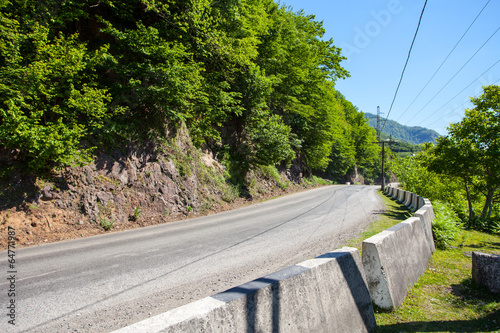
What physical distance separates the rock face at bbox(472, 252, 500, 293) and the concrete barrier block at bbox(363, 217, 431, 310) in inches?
32.6

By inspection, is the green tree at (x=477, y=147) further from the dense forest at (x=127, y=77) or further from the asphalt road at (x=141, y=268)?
the dense forest at (x=127, y=77)

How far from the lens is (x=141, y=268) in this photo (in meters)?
5.12

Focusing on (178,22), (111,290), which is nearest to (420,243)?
(111,290)

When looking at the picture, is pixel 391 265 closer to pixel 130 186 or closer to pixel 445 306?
pixel 445 306

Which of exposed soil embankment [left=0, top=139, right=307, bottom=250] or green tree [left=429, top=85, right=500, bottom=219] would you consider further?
green tree [left=429, top=85, right=500, bottom=219]

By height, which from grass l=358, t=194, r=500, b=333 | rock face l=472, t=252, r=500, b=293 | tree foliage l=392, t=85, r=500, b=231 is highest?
tree foliage l=392, t=85, r=500, b=231

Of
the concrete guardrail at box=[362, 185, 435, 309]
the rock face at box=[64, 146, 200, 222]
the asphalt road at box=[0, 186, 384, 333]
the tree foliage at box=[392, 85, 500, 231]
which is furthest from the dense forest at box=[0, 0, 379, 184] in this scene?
the tree foliage at box=[392, 85, 500, 231]

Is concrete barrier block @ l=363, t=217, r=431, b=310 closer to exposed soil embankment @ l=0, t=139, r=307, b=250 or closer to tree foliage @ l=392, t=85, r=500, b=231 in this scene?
exposed soil embankment @ l=0, t=139, r=307, b=250

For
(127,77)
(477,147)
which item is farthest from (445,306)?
(477,147)

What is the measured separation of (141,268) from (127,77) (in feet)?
27.1

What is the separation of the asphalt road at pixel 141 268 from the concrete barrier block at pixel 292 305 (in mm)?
2037

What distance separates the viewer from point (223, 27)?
15.5m

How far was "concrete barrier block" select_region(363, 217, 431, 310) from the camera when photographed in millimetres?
3465

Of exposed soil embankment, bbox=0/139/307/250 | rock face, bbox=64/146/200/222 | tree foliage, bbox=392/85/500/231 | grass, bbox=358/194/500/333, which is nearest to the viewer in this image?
grass, bbox=358/194/500/333
